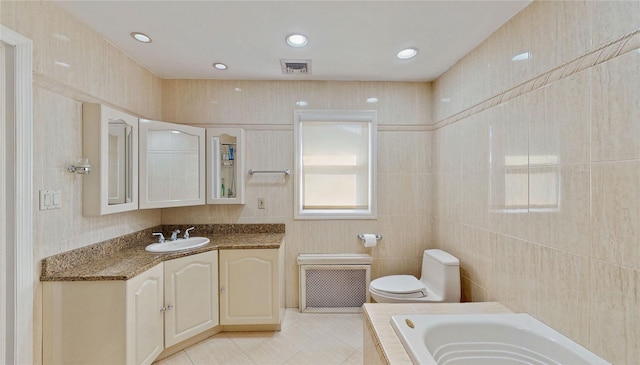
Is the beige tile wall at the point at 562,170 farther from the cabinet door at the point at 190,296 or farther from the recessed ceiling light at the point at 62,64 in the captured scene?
the recessed ceiling light at the point at 62,64

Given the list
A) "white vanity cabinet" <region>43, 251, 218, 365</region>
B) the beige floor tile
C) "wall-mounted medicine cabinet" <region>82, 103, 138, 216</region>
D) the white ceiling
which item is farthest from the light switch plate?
the beige floor tile

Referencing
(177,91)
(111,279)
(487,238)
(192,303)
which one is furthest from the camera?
(177,91)

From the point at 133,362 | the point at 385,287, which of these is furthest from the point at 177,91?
the point at 385,287

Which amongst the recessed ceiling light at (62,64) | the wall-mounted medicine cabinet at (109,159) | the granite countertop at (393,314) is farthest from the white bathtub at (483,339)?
the recessed ceiling light at (62,64)

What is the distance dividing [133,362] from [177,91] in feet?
Result: 7.34

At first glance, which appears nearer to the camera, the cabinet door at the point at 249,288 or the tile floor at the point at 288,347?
the tile floor at the point at 288,347

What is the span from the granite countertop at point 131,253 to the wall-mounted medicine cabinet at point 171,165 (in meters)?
0.34

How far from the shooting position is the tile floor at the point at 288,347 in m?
2.01

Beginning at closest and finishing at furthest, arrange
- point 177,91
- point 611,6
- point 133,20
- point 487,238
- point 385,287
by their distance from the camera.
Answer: point 611,6 → point 133,20 → point 487,238 → point 385,287 → point 177,91

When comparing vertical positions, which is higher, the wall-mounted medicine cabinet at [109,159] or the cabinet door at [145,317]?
the wall-mounted medicine cabinet at [109,159]

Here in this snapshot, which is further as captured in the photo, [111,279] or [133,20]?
[133,20]

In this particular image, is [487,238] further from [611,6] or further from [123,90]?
[123,90]

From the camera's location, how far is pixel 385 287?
2.28 metres

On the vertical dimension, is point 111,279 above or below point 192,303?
above
